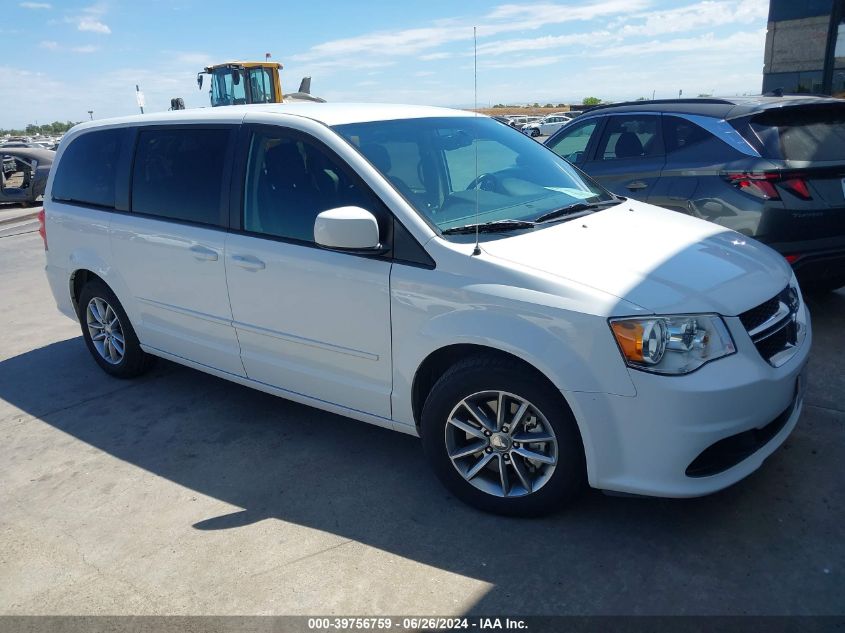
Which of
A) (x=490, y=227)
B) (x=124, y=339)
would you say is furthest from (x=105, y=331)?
(x=490, y=227)

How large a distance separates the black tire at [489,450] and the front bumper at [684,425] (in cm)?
8

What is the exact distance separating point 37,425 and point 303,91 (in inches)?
990

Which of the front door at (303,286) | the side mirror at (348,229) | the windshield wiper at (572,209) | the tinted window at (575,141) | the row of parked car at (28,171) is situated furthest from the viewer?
the row of parked car at (28,171)

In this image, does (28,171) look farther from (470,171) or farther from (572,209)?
(572,209)

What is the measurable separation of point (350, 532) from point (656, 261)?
1.79 meters

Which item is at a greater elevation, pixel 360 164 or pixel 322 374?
pixel 360 164

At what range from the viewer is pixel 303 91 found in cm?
2755

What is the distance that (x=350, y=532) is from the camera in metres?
3.09

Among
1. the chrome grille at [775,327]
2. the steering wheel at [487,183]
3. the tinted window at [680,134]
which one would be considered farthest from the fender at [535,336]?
the tinted window at [680,134]

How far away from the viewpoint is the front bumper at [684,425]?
2.59 meters

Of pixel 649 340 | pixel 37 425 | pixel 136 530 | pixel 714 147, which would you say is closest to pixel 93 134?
pixel 37 425

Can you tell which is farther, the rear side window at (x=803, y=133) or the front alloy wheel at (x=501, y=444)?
the rear side window at (x=803, y=133)

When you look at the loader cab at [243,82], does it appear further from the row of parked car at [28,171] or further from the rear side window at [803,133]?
the rear side window at [803,133]

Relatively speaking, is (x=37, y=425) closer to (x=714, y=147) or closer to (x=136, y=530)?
(x=136, y=530)
